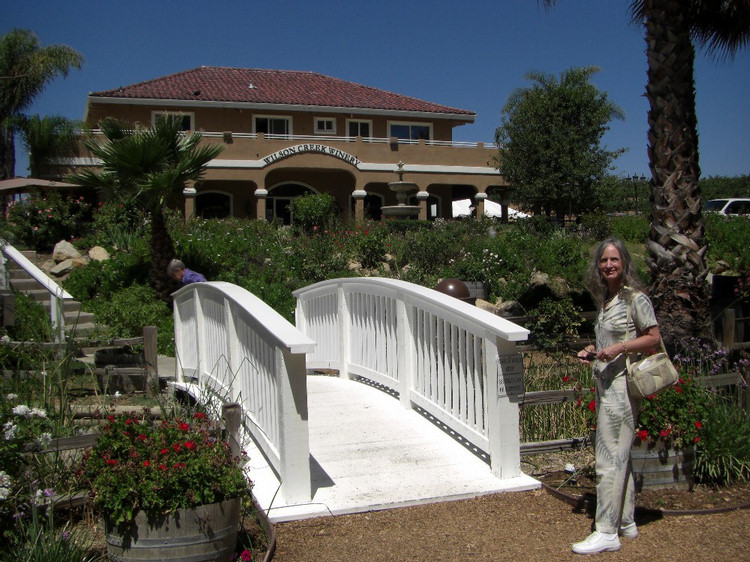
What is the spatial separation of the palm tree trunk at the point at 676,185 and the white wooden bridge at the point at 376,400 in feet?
12.2

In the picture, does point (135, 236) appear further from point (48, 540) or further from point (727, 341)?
point (48, 540)

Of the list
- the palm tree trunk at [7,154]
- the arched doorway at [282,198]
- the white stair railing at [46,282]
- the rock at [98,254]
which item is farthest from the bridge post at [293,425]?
the palm tree trunk at [7,154]

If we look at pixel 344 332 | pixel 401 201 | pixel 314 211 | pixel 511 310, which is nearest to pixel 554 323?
pixel 511 310

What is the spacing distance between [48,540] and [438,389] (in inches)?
136

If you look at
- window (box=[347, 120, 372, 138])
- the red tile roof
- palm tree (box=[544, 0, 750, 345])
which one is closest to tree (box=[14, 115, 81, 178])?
the red tile roof

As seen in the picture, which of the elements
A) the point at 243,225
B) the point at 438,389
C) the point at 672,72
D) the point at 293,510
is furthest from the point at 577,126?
the point at 293,510

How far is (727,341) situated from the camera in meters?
8.05

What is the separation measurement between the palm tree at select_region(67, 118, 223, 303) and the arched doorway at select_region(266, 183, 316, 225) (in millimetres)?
15611

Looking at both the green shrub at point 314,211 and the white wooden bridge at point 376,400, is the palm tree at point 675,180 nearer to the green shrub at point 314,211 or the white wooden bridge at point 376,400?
the white wooden bridge at point 376,400

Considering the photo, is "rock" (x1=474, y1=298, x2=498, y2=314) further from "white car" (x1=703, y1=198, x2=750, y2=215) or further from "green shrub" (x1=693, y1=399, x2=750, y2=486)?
"white car" (x1=703, y1=198, x2=750, y2=215)

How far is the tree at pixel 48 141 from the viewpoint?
26594 millimetres

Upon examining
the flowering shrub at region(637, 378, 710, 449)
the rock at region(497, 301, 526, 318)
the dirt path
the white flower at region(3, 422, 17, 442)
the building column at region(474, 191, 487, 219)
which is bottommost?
the dirt path

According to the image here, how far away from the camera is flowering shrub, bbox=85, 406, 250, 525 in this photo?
371cm

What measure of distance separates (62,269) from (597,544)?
52.8 feet
